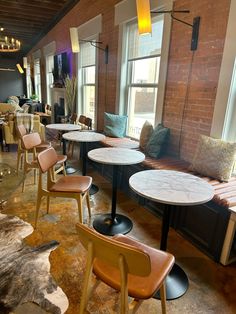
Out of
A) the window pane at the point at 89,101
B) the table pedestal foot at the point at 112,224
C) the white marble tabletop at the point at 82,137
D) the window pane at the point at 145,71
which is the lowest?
the table pedestal foot at the point at 112,224

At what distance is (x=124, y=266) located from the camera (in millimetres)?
952

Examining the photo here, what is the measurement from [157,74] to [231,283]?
255 centimetres

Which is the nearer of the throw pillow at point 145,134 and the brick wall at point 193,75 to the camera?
the brick wall at point 193,75

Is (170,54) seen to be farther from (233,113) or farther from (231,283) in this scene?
(231,283)

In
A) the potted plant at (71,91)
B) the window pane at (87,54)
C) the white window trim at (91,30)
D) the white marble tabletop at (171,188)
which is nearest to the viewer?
the white marble tabletop at (171,188)

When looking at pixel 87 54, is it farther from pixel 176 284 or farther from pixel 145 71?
pixel 176 284

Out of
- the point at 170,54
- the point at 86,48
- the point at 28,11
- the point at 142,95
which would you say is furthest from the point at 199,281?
the point at 28,11

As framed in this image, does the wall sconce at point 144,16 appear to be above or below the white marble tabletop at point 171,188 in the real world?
above

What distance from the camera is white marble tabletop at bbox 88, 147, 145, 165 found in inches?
82.1

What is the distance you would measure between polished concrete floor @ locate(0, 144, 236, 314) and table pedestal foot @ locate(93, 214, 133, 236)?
76 mm

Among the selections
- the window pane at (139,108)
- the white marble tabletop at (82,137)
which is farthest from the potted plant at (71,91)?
the white marble tabletop at (82,137)

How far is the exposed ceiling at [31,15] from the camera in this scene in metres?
5.15

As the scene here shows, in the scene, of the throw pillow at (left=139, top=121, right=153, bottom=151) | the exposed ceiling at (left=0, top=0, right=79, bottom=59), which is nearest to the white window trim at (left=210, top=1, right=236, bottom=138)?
the throw pillow at (left=139, top=121, right=153, bottom=151)

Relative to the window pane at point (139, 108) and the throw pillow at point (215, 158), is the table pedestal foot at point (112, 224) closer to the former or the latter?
the throw pillow at point (215, 158)
